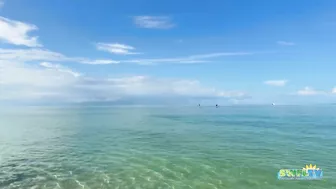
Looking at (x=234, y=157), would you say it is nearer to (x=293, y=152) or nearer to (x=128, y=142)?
(x=293, y=152)

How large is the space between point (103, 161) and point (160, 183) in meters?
14.1

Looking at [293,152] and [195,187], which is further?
[293,152]

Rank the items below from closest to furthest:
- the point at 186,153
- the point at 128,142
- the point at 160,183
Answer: the point at 160,183, the point at 186,153, the point at 128,142

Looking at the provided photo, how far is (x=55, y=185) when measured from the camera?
31516mm

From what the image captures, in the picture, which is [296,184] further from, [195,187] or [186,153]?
[186,153]

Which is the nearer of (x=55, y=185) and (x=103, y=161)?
(x=55, y=185)

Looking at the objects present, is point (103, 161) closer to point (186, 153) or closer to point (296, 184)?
point (186, 153)

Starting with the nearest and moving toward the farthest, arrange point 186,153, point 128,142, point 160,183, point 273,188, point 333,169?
point 273,188
point 160,183
point 333,169
point 186,153
point 128,142

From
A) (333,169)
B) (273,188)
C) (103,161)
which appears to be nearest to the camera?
(273,188)

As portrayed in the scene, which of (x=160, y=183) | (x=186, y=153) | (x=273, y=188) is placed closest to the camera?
(x=273, y=188)

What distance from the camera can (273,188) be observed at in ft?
100.0

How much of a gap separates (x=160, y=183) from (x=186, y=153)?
1693 cm

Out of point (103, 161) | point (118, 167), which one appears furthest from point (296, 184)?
point (103, 161)

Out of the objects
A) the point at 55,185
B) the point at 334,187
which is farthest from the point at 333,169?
the point at 55,185
